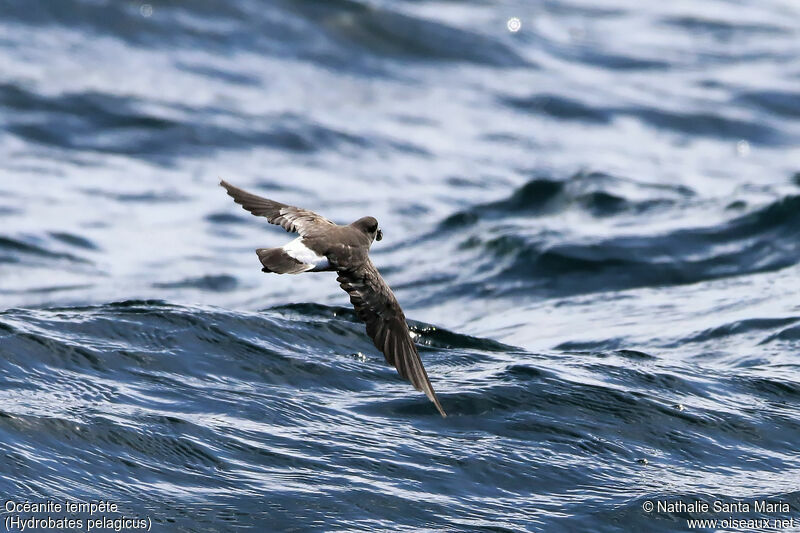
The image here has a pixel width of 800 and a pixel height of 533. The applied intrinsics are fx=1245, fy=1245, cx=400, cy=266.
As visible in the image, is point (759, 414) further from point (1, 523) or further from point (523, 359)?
point (1, 523)

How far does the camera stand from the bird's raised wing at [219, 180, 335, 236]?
613 cm

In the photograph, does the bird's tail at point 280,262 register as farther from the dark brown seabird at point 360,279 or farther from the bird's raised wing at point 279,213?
the bird's raised wing at point 279,213

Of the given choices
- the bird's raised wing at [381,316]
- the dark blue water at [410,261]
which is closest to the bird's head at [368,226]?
the bird's raised wing at [381,316]

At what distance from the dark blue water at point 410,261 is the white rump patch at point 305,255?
0.98m

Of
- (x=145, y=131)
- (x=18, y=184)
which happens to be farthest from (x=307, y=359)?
(x=145, y=131)

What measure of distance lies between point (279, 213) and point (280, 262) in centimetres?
96

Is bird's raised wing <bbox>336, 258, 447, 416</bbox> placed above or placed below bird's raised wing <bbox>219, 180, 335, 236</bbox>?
below

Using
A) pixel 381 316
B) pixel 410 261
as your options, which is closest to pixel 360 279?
pixel 381 316

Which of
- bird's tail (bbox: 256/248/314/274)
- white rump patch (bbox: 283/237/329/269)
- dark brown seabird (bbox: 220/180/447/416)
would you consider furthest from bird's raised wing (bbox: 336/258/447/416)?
bird's tail (bbox: 256/248/314/274)

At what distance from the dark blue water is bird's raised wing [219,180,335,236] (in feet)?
3.27

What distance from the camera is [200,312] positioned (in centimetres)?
762

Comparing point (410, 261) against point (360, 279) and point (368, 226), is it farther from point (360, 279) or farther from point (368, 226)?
point (360, 279)

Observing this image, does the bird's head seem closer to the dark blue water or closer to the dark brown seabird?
the dark brown seabird

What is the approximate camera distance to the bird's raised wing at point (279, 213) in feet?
20.1
